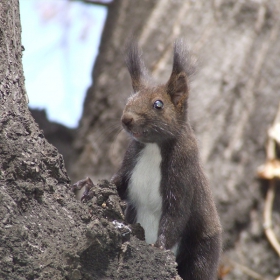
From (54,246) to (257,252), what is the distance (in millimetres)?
3404

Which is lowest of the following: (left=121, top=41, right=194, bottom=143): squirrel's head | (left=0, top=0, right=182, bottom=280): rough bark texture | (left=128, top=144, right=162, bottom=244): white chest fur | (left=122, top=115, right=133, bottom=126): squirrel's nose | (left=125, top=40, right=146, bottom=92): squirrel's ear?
(left=0, top=0, right=182, bottom=280): rough bark texture

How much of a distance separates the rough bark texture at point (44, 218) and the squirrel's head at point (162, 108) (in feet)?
2.12

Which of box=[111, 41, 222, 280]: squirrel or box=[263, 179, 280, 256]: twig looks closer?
box=[111, 41, 222, 280]: squirrel

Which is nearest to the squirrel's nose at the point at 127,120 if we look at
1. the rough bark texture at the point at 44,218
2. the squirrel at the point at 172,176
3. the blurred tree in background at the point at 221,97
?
the squirrel at the point at 172,176

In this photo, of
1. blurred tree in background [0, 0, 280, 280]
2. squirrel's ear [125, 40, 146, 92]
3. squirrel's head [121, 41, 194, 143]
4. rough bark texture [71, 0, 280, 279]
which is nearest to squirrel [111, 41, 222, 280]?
squirrel's head [121, 41, 194, 143]

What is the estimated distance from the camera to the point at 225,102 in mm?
5516

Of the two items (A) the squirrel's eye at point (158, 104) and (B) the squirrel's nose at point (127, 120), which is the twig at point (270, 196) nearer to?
(A) the squirrel's eye at point (158, 104)

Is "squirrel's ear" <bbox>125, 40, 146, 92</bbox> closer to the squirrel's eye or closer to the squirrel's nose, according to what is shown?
the squirrel's eye

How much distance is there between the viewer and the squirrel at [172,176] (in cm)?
313

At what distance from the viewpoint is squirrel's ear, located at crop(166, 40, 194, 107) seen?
3289 millimetres

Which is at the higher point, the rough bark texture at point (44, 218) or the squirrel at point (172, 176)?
the squirrel at point (172, 176)

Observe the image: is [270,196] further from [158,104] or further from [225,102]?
[158,104]

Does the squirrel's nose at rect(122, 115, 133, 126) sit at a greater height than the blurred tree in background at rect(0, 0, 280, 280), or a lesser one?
lesser

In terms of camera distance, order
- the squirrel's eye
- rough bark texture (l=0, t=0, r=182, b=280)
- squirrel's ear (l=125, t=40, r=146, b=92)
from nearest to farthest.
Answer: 1. rough bark texture (l=0, t=0, r=182, b=280)
2. the squirrel's eye
3. squirrel's ear (l=125, t=40, r=146, b=92)
